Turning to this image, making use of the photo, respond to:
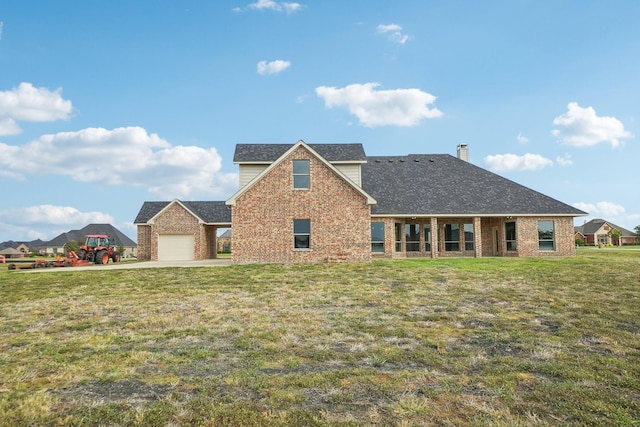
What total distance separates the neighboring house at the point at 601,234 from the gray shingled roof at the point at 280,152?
245 feet

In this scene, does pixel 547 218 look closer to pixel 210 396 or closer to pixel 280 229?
pixel 280 229

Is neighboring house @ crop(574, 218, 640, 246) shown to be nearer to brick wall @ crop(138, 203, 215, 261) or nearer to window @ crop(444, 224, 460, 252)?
window @ crop(444, 224, 460, 252)

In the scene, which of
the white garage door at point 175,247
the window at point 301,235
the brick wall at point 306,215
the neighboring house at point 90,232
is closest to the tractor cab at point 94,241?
the white garage door at point 175,247

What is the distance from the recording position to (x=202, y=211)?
1389 inches

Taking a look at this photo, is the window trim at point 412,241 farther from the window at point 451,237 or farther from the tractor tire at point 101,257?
the tractor tire at point 101,257

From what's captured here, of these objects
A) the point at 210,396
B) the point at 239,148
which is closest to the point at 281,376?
the point at 210,396

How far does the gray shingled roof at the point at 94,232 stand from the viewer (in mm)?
73119

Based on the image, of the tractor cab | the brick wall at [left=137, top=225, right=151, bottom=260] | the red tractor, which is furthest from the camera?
the brick wall at [left=137, top=225, right=151, bottom=260]

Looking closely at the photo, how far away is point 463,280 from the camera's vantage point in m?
14.6

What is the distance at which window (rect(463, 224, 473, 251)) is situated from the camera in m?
28.6

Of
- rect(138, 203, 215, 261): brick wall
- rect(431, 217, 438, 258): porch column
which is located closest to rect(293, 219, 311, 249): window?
rect(431, 217, 438, 258): porch column

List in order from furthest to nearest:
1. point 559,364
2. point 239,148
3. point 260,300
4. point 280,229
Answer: point 239,148, point 280,229, point 260,300, point 559,364

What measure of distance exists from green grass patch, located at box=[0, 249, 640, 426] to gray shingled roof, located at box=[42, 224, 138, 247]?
66.4 meters

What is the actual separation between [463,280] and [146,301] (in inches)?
410
